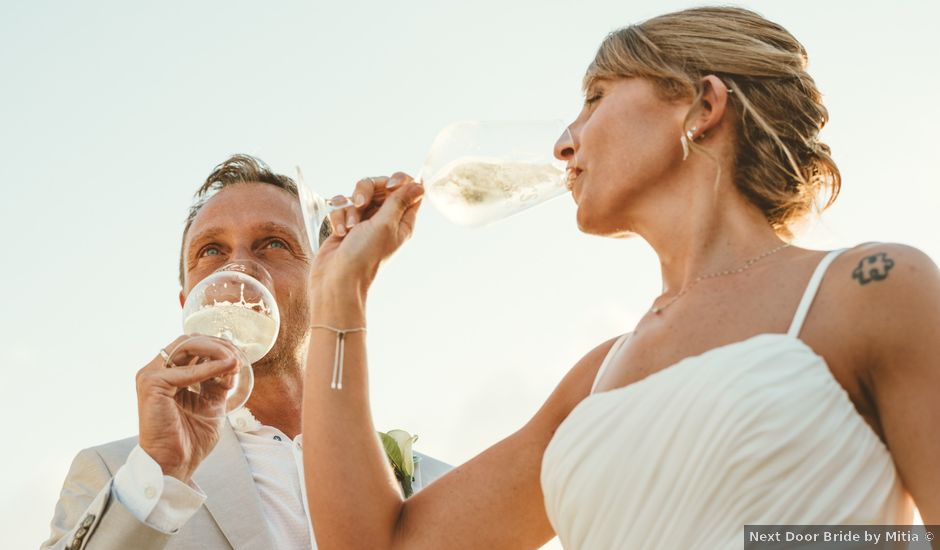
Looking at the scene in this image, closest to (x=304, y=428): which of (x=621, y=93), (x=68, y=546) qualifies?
(x=68, y=546)

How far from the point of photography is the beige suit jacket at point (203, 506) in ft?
14.5

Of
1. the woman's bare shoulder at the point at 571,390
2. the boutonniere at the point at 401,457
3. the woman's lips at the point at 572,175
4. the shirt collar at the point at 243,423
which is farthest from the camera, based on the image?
the shirt collar at the point at 243,423

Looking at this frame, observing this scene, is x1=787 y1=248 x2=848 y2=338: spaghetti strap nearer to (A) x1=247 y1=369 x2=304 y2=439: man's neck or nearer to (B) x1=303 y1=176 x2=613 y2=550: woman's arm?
(B) x1=303 y1=176 x2=613 y2=550: woman's arm

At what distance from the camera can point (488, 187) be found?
173 inches

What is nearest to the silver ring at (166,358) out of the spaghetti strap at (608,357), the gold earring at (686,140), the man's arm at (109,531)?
the man's arm at (109,531)

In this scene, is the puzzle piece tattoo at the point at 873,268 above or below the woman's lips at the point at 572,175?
below

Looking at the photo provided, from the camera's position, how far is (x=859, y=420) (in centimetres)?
298

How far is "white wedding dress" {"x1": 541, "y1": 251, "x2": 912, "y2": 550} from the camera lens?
291cm

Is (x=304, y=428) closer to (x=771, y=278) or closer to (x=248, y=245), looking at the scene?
(x=771, y=278)

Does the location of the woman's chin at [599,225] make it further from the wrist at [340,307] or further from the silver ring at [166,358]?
the silver ring at [166,358]

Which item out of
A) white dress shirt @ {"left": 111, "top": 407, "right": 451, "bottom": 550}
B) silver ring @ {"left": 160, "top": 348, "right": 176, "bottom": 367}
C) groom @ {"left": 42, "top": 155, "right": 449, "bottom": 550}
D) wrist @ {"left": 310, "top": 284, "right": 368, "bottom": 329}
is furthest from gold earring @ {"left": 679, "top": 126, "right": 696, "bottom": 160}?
white dress shirt @ {"left": 111, "top": 407, "right": 451, "bottom": 550}

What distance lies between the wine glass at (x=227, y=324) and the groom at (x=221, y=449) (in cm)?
11

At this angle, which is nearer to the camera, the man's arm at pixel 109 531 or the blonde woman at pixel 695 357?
the blonde woman at pixel 695 357

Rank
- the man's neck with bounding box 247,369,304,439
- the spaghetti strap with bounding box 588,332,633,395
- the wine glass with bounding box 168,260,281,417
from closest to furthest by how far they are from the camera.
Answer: the spaghetti strap with bounding box 588,332,633,395
the wine glass with bounding box 168,260,281,417
the man's neck with bounding box 247,369,304,439
